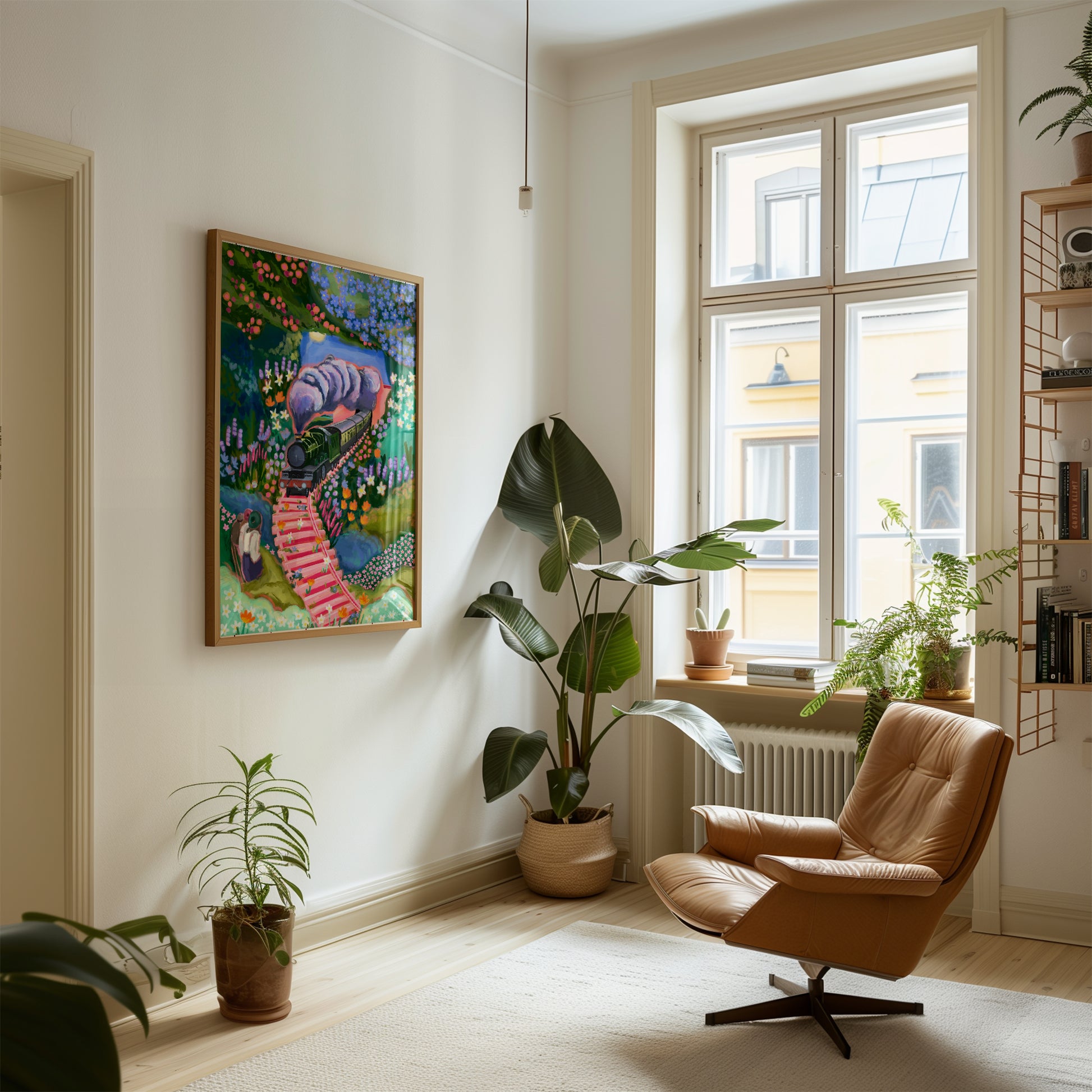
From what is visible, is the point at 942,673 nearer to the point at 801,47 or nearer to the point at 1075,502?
the point at 1075,502

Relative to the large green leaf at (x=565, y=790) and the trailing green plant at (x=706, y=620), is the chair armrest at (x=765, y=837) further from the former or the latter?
the trailing green plant at (x=706, y=620)

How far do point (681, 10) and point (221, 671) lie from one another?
2931mm

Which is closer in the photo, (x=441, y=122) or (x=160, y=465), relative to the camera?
(x=160, y=465)

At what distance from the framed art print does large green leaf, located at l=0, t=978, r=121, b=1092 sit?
7.36ft

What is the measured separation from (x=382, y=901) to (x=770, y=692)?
1.59m

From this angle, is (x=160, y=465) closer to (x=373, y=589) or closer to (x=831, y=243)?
(x=373, y=589)

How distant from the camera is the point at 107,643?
2961mm

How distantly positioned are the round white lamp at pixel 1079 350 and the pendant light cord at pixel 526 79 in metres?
2.03

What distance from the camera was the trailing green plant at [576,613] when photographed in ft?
12.7

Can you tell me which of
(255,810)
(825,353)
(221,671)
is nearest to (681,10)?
(825,353)

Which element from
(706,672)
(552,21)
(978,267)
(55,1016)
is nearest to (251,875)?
(706,672)

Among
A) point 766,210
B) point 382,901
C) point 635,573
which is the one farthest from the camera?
point 766,210

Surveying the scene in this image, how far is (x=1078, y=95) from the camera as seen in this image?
3525 millimetres

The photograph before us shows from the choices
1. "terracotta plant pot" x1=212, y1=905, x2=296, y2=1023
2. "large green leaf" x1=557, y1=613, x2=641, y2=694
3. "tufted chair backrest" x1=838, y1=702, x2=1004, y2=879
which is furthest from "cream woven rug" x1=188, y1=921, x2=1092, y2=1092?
"large green leaf" x1=557, y1=613, x2=641, y2=694
